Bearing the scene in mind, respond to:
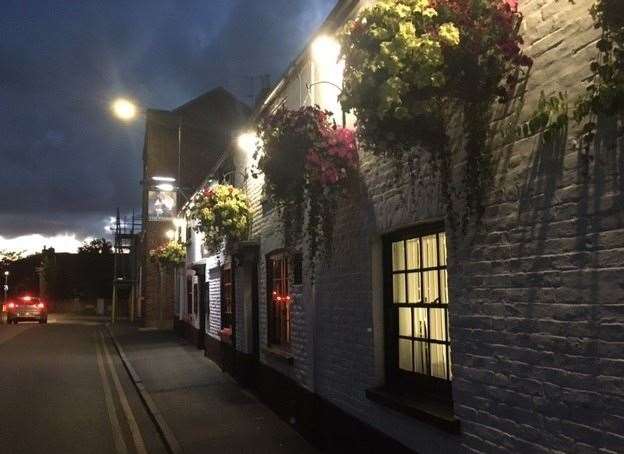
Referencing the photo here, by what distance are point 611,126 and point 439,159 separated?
164 cm

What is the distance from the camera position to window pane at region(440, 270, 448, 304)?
5156 mm

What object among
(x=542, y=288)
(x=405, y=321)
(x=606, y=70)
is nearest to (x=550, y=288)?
(x=542, y=288)

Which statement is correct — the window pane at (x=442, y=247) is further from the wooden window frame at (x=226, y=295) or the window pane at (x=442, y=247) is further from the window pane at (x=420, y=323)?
the wooden window frame at (x=226, y=295)

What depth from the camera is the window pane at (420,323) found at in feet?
18.2

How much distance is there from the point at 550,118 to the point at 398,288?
276 cm

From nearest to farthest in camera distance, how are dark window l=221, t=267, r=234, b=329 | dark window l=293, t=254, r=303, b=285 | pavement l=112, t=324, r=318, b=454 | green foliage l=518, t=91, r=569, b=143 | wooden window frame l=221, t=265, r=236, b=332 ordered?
green foliage l=518, t=91, r=569, b=143 → pavement l=112, t=324, r=318, b=454 → dark window l=293, t=254, r=303, b=285 → wooden window frame l=221, t=265, r=236, b=332 → dark window l=221, t=267, r=234, b=329

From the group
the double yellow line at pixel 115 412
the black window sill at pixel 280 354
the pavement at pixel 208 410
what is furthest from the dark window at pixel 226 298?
the black window sill at pixel 280 354

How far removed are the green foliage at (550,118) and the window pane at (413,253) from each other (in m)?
2.14

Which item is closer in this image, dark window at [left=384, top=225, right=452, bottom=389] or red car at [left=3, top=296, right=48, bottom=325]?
dark window at [left=384, top=225, right=452, bottom=389]

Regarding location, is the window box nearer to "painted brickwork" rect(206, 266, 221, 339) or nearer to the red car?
"painted brickwork" rect(206, 266, 221, 339)

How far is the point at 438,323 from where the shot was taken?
5.32 m

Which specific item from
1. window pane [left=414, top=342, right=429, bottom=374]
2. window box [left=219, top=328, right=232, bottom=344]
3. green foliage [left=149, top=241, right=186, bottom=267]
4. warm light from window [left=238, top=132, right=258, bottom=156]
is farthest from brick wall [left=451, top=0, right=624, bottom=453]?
green foliage [left=149, top=241, right=186, bottom=267]

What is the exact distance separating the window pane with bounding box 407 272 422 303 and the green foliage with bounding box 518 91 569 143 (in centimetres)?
227

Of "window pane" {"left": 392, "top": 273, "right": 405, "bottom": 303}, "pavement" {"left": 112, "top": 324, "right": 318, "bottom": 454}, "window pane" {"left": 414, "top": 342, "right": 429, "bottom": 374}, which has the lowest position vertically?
"pavement" {"left": 112, "top": 324, "right": 318, "bottom": 454}
